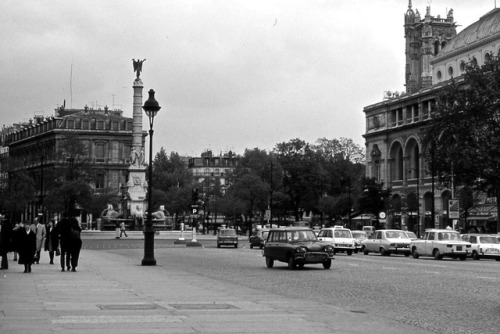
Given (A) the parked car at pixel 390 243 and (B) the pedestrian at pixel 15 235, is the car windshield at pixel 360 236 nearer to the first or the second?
(A) the parked car at pixel 390 243

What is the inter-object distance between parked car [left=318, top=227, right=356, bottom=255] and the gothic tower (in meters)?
91.6

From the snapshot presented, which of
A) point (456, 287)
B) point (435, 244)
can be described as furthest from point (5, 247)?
point (435, 244)

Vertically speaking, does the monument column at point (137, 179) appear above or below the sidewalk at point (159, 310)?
above

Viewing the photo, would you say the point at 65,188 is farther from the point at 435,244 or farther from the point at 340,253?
the point at 435,244

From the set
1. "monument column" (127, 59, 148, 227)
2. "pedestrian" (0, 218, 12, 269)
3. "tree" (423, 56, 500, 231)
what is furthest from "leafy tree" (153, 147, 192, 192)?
"pedestrian" (0, 218, 12, 269)

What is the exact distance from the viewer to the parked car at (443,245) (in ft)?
156

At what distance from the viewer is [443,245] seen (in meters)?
47.8

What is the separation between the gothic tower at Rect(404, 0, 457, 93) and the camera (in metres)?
150

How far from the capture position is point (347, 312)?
17.3 m

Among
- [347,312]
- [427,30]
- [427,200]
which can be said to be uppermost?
[427,30]

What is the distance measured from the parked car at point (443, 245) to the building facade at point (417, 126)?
47435 millimetres

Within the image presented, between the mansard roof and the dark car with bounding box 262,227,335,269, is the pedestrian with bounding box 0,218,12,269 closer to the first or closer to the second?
the dark car with bounding box 262,227,335,269

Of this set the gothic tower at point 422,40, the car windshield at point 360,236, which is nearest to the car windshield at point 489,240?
the car windshield at point 360,236

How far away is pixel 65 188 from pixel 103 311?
3637 inches
